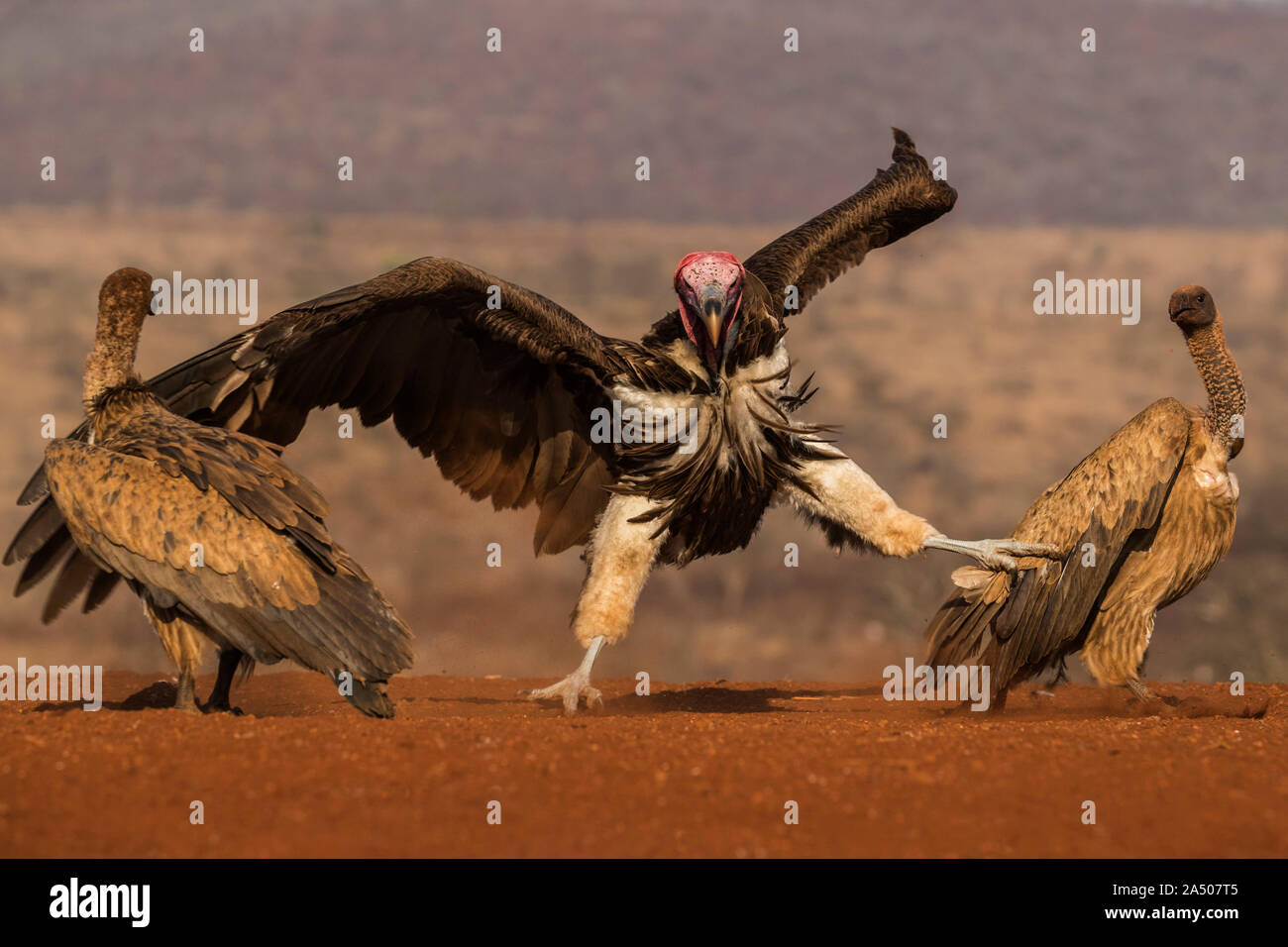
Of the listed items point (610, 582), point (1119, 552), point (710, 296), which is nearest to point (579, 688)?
point (610, 582)

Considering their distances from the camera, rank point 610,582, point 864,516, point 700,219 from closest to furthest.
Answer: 1. point 864,516
2. point 610,582
3. point 700,219

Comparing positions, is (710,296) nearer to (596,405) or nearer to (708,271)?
(708,271)

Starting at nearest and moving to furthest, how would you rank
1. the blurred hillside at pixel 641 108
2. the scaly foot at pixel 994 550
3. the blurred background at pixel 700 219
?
the scaly foot at pixel 994 550 < the blurred background at pixel 700 219 < the blurred hillside at pixel 641 108

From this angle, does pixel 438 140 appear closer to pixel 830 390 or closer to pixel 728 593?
pixel 830 390

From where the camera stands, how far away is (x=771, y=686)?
1271cm

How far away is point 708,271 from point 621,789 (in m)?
3.97

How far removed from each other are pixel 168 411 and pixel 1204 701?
7040mm

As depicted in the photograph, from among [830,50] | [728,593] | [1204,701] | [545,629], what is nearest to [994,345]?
[728,593]

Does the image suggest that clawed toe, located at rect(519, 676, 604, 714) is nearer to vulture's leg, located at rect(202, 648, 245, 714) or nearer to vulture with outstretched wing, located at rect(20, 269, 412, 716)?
vulture with outstretched wing, located at rect(20, 269, 412, 716)

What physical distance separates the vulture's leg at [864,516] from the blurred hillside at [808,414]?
9.14 m

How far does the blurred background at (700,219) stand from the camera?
21.3 metres

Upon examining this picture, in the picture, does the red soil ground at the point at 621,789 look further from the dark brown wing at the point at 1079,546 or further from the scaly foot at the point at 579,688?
the dark brown wing at the point at 1079,546

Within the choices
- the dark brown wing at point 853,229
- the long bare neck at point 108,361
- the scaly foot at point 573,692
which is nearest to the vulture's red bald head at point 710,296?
the dark brown wing at point 853,229

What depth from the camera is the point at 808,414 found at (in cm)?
2414
